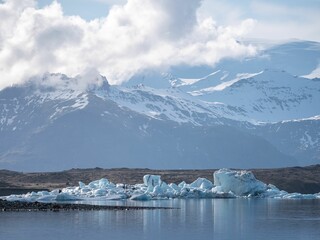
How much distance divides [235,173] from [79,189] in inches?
1349

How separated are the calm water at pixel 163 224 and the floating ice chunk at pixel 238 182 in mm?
48220

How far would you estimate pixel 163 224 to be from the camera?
99250mm

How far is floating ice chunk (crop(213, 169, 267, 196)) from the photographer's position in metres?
175

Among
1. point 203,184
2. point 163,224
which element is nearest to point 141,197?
point 203,184

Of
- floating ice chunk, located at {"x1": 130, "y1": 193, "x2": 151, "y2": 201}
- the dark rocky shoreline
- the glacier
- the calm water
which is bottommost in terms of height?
the calm water

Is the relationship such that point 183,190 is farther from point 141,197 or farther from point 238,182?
point 141,197

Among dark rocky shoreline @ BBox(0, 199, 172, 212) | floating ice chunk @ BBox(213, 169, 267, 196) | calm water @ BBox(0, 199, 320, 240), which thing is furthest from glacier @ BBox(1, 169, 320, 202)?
calm water @ BBox(0, 199, 320, 240)

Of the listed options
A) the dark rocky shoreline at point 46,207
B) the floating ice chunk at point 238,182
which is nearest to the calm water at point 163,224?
the dark rocky shoreline at point 46,207

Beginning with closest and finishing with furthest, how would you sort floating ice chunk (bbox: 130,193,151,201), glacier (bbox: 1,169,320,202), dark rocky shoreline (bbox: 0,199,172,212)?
dark rocky shoreline (bbox: 0,199,172,212) → floating ice chunk (bbox: 130,193,151,201) → glacier (bbox: 1,169,320,202)

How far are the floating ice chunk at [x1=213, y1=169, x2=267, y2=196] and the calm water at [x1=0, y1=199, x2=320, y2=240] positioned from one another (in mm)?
48220

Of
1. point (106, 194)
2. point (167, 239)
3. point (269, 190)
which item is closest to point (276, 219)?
point (167, 239)

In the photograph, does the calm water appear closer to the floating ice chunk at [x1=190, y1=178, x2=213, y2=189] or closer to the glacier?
the glacier

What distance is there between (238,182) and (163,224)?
79276 mm

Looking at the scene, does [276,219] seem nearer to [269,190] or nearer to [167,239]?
[167,239]
